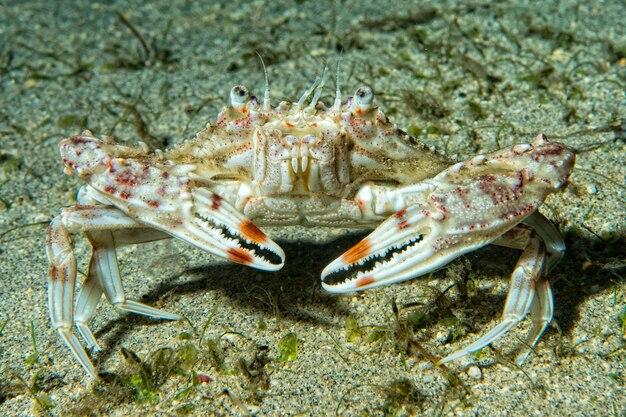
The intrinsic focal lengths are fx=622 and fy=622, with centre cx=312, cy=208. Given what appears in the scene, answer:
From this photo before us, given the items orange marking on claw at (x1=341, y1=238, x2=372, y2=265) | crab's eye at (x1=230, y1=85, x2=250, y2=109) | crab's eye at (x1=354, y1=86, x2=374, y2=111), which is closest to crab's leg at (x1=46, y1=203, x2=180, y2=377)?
crab's eye at (x1=230, y1=85, x2=250, y2=109)

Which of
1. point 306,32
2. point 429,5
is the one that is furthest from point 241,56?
point 429,5

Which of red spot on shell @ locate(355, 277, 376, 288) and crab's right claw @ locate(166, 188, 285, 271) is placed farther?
A: crab's right claw @ locate(166, 188, 285, 271)

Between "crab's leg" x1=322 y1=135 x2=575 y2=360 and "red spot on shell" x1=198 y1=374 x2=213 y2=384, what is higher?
"crab's leg" x1=322 y1=135 x2=575 y2=360

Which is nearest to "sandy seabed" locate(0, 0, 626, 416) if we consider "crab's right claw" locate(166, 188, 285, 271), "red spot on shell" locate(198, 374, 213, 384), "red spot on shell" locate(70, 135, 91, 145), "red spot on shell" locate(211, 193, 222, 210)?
"red spot on shell" locate(198, 374, 213, 384)

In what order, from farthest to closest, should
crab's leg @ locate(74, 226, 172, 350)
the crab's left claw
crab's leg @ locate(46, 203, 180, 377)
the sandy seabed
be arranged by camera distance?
crab's leg @ locate(74, 226, 172, 350), crab's leg @ locate(46, 203, 180, 377), the sandy seabed, the crab's left claw

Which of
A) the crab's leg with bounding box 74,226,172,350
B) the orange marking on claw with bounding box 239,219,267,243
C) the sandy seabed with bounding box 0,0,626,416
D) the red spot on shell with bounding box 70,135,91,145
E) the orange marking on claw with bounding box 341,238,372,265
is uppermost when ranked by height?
the red spot on shell with bounding box 70,135,91,145

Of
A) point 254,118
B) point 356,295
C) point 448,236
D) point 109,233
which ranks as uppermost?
point 254,118

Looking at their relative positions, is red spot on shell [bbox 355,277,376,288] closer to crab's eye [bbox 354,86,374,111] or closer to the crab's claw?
the crab's claw

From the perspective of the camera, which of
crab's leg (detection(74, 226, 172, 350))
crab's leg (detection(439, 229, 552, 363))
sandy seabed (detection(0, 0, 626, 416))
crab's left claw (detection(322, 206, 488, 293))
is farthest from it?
crab's leg (detection(74, 226, 172, 350))

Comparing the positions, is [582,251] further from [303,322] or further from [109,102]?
[109,102]
